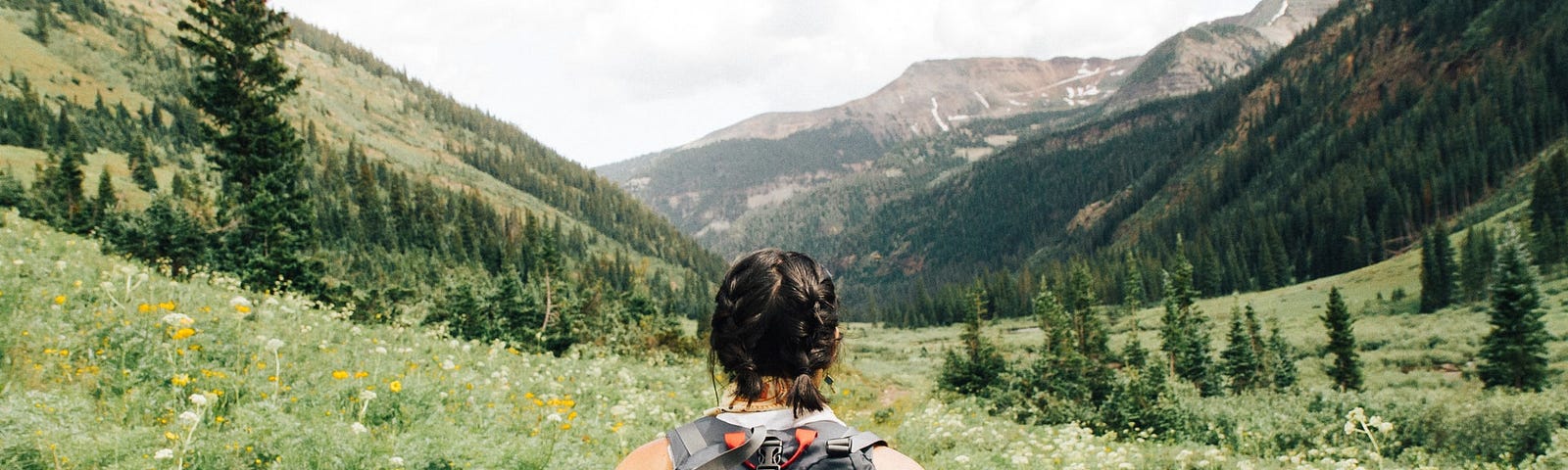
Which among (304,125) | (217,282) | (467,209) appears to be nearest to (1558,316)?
(217,282)

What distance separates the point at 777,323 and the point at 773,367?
165 millimetres

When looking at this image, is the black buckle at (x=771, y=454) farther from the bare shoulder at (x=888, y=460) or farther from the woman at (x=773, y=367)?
the bare shoulder at (x=888, y=460)

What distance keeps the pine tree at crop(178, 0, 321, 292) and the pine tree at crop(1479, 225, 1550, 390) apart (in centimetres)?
5455

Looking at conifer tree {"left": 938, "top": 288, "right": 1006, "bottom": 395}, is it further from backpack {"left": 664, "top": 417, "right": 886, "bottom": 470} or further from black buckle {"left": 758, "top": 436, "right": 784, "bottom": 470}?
black buckle {"left": 758, "top": 436, "right": 784, "bottom": 470}

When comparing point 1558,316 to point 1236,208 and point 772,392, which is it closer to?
point 772,392

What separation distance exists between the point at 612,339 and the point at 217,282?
88.9 ft

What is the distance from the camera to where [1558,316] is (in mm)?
45344

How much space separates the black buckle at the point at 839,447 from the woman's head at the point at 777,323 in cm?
29

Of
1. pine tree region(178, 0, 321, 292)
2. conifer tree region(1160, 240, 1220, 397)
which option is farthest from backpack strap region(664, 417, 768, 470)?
conifer tree region(1160, 240, 1220, 397)

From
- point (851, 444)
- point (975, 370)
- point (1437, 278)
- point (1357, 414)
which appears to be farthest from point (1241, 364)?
point (851, 444)

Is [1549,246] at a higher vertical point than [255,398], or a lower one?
lower

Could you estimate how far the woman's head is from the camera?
2354mm

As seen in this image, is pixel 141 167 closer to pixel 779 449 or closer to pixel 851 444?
pixel 779 449

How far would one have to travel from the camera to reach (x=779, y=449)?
2039mm
